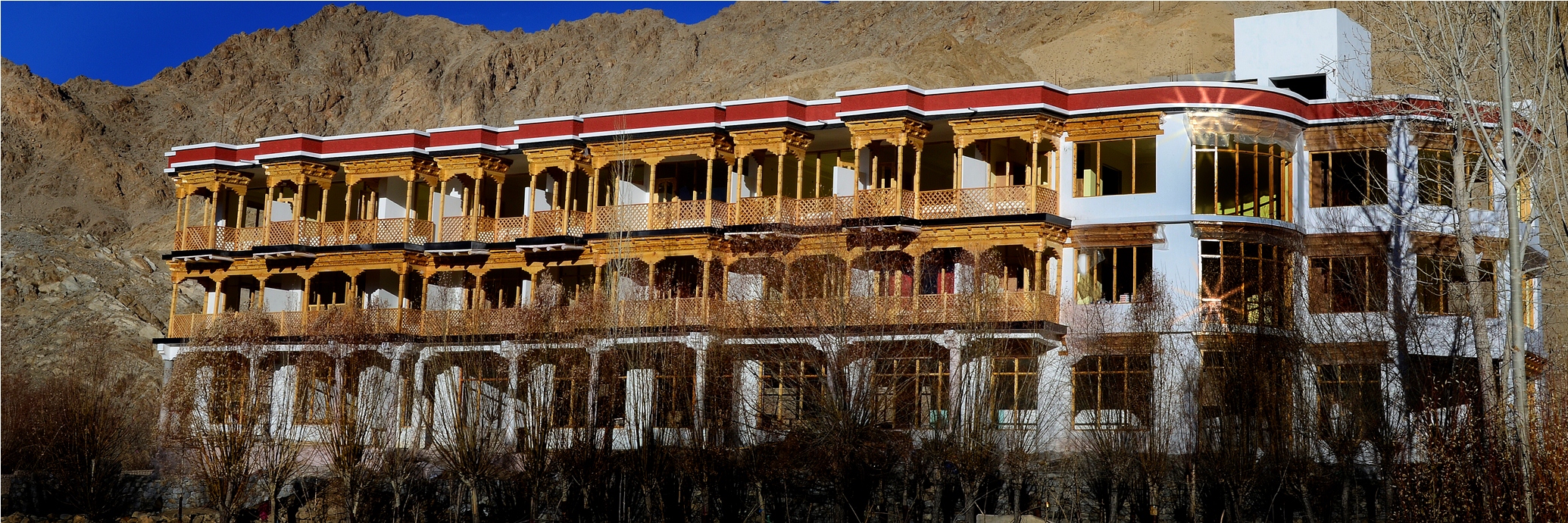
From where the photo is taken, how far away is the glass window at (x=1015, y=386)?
123 ft

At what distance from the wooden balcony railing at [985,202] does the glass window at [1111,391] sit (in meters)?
4.03

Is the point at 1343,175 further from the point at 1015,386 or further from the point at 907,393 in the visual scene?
the point at 907,393

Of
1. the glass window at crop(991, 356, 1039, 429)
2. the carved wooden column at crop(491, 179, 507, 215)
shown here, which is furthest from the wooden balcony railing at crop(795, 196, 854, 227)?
the carved wooden column at crop(491, 179, 507, 215)

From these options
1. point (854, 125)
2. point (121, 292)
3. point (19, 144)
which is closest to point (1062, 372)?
point (854, 125)

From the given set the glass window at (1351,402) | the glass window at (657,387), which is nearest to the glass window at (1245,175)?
the glass window at (1351,402)

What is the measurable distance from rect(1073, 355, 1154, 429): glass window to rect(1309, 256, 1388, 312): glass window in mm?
4869

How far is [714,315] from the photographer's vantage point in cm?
4175

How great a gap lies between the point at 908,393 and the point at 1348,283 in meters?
11.0

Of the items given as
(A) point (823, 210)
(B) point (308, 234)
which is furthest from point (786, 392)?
(B) point (308, 234)

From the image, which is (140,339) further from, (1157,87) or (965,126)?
(1157,87)

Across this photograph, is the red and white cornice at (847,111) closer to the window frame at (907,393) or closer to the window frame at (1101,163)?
the window frame at (1101,163)

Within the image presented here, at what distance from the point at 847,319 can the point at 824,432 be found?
341 centimetres

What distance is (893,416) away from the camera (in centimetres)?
3572

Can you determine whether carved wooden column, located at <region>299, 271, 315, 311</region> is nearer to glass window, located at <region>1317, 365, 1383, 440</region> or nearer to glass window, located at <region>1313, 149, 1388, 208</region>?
glass window, located at <region>1313, 149, 1388, 208</region>
